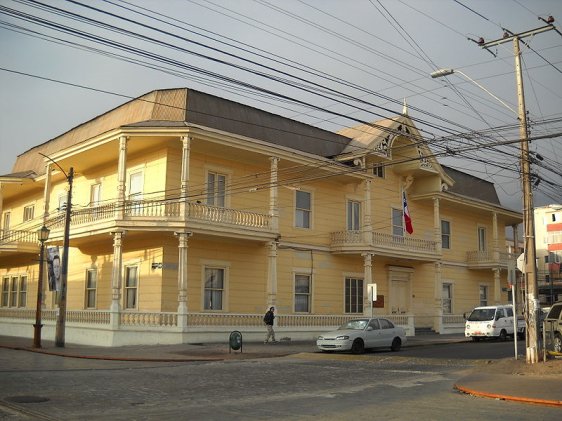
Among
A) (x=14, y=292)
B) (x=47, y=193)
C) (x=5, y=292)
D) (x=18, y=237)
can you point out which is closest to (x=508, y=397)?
(x=47, y=193)

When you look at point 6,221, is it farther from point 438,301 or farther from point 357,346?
point 438,301

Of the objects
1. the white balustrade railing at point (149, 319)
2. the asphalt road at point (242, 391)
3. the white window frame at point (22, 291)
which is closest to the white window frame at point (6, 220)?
the white window frame at point (22, 291)

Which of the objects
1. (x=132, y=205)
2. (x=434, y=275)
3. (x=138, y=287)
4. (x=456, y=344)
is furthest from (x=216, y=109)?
(x=434, y=275)

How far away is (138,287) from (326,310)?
997 cm

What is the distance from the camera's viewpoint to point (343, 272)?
3275 cm

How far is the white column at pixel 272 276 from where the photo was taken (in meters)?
27.7

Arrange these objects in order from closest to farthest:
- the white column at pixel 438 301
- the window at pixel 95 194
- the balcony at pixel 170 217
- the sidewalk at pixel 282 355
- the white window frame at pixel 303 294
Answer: the sidewalk at pixel 282 355
the balcony at pixel 170 217
the white window frame at pixel 303 294
the window at pixel 95 194
the white column at pixel 438 301

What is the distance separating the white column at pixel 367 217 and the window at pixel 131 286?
37.7 feet

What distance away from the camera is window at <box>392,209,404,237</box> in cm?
3609

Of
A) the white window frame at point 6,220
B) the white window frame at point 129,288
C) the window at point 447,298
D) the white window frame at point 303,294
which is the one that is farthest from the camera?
the white window frame at point 6,220

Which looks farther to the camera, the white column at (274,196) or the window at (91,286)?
the window at (91,286)

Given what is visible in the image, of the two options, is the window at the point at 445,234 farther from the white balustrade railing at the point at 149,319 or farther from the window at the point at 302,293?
the white balustrade railing at the point at 149,319

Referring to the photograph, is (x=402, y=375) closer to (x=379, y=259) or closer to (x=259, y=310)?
(x=259, y=310)

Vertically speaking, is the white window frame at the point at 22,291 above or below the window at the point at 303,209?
below
